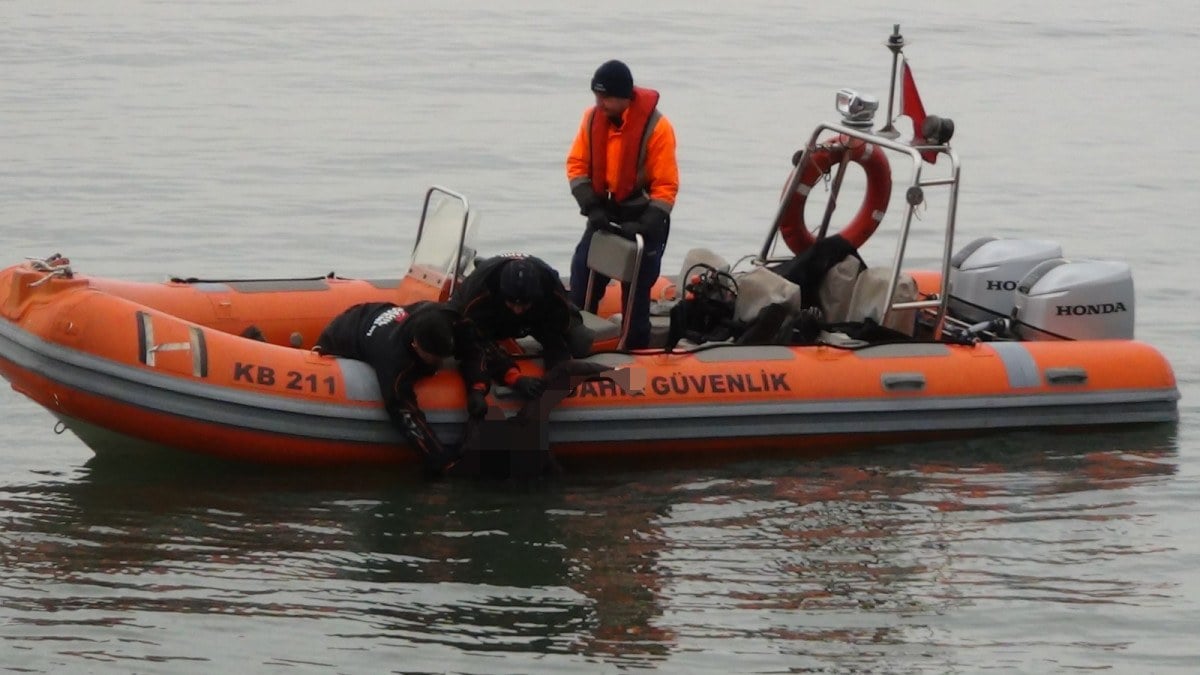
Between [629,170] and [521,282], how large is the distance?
38.1 inches

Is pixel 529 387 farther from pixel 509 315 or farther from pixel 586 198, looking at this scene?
pixel 586 198

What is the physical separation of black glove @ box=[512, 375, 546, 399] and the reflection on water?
15.8 inches

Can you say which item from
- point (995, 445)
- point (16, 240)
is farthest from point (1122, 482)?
point (16, 240)

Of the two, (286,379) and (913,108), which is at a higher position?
(913,108)

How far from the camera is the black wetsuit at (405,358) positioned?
7.78m

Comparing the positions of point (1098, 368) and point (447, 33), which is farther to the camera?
point (447, 33)

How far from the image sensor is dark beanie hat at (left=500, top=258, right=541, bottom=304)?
773cm

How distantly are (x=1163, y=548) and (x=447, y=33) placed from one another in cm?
1709

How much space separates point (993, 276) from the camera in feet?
31.1

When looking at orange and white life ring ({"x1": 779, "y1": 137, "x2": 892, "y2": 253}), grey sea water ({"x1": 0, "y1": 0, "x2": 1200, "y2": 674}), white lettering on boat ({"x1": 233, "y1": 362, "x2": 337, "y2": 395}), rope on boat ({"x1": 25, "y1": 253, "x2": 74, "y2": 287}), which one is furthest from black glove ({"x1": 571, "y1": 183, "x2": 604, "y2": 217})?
rope on boat ({"x1": 25, "y1": 253, "x2": 74, "y2": 287})

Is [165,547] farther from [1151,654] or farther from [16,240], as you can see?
[16,240]

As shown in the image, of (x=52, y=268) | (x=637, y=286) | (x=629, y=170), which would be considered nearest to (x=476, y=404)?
(x=637, y=286)

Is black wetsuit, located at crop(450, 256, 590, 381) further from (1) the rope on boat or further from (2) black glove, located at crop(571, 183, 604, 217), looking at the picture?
(1) the rope on boat

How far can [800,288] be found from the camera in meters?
9.16
